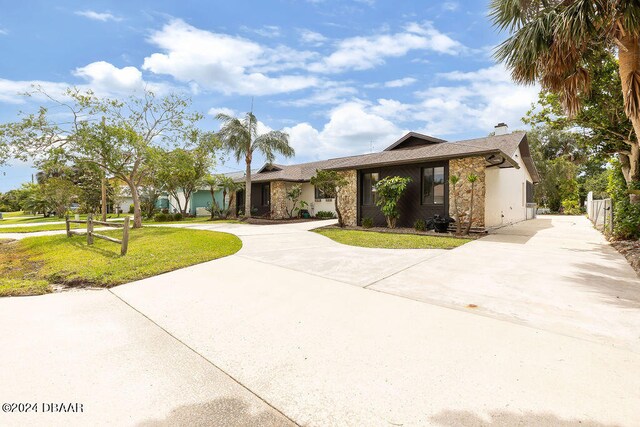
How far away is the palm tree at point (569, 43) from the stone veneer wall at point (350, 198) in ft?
27.2

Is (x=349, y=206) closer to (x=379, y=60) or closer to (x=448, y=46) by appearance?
(x=379, y=60)

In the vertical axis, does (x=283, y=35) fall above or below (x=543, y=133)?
below

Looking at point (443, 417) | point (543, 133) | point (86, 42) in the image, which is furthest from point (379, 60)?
point (543, 133)

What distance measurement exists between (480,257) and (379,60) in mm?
8015

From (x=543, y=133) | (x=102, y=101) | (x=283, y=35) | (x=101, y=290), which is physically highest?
(x=543, y=133)

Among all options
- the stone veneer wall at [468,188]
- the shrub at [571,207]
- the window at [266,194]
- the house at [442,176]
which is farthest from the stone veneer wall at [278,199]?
the shrub at [571,207]

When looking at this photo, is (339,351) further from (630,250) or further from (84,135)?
(84,135)

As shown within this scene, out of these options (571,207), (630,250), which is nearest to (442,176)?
(630,250)

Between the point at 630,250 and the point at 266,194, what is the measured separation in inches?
776

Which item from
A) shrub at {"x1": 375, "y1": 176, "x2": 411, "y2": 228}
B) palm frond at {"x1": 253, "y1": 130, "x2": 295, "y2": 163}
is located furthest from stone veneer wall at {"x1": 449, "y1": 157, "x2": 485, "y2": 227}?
palm frond at {"x1": 253, "y1": 130, "x2": 295, "y2": 163}

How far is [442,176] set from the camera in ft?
41.2

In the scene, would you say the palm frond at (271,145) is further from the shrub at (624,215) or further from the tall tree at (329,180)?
the shrub at (624,215)

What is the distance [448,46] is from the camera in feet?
30.6

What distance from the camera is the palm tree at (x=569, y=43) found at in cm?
592
